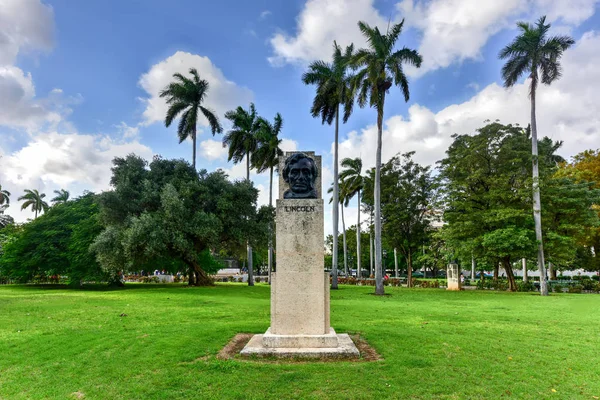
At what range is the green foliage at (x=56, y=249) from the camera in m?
27.1

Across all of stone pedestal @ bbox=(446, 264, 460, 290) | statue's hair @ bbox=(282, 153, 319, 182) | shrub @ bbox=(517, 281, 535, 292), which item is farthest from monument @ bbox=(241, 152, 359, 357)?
shrub @ bbox=(517, 281, 535, 292)

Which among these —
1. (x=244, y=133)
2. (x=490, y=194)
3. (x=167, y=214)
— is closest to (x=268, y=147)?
(x=244, y=133)

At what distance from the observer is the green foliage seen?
1066 inches

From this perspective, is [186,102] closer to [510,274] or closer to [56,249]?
[56,249]

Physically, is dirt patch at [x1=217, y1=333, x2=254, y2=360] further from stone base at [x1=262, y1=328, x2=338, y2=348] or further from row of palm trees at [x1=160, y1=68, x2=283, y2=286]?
row of palm trees at [x1=160, y1=68, x2=283, y2=286]

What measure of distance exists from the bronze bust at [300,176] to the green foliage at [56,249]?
2398 centimetres

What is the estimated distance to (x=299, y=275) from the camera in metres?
7.30

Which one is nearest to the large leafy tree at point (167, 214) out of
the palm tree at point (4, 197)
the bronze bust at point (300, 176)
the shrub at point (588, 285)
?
the bronze bust at point (300, 176)

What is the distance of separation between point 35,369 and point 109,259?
17.6m

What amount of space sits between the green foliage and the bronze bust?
2398cm

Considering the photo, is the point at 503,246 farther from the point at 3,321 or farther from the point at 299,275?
the point at 3,321

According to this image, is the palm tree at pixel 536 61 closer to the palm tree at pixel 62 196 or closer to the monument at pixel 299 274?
the monument at pixel 299 274

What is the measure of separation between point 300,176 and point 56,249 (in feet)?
93.6

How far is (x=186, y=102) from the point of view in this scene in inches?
1220
